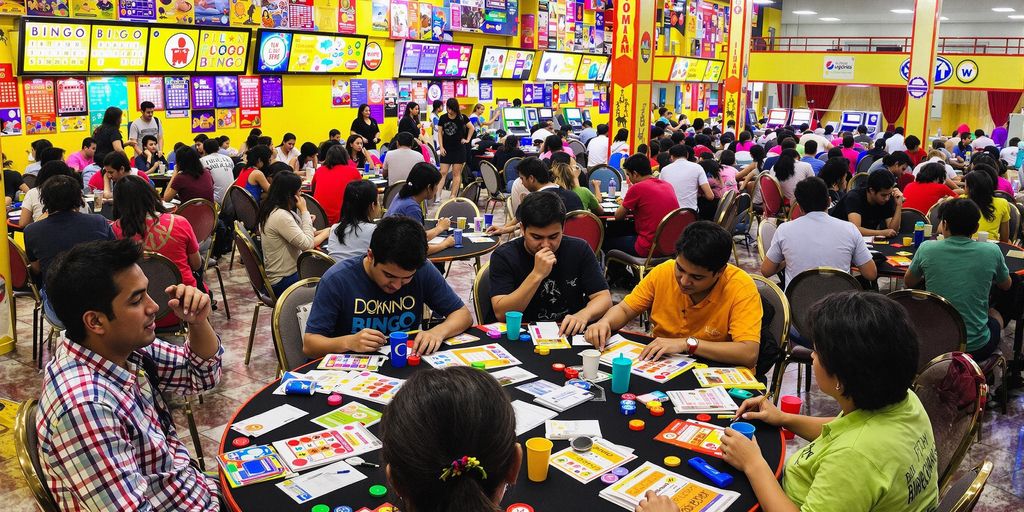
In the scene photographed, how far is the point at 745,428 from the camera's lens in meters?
2.29

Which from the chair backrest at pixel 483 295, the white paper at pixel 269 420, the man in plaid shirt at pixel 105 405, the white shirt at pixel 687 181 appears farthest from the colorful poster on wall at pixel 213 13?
the man in plaid shirt at pixel 105 405

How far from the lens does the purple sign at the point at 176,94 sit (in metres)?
10.4

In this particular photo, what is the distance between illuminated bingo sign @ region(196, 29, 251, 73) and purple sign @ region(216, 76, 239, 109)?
128 millimetres

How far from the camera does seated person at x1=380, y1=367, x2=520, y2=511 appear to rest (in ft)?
4.53

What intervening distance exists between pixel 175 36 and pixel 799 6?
22150mm

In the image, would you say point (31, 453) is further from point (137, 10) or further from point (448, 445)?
point (137, 10)

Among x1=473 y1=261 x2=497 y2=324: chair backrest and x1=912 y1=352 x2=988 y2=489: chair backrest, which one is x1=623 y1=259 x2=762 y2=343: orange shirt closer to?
x1=912 y1=352 x2=988 y2=489: chair backrest

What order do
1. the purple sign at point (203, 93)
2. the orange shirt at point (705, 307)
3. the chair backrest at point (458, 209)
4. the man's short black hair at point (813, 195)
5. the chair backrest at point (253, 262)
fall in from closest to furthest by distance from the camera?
the orange shirt at point (705, 307) < the man's short black hair at point (813, 195) < the chair backrest at point (253, 262) < the chair backrest at point (458, 209) < the purple sign at point (203, 93)

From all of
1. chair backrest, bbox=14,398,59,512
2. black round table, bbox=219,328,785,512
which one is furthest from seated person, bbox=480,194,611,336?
chair backrest, bbox=14,398,59,512

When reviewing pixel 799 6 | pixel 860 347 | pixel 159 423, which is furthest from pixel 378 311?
pixel 799 6

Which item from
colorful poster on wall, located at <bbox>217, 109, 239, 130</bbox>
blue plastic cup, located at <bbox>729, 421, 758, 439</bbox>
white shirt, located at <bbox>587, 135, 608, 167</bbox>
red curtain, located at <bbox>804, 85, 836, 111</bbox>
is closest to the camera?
blue plastic cup, located at <bbox>729, 421, 758, 439</bbox>

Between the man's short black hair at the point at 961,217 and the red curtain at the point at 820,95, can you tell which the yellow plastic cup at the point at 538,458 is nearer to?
the man's short black hair at the point at 961,217

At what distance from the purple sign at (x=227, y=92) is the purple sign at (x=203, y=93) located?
0.11m

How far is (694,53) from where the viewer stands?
22.9 meters
